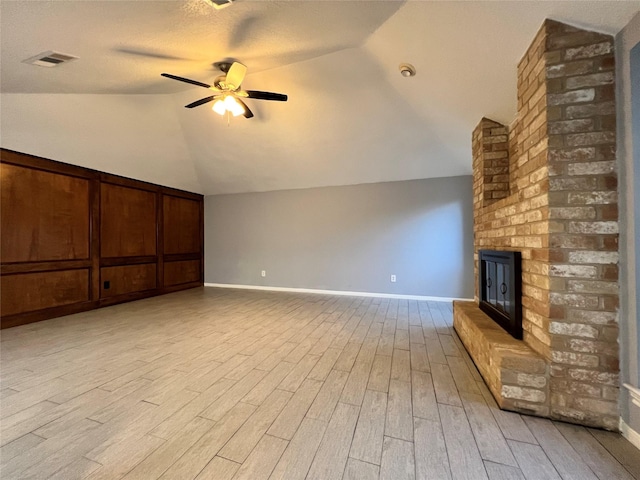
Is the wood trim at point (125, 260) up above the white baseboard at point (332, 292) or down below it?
above

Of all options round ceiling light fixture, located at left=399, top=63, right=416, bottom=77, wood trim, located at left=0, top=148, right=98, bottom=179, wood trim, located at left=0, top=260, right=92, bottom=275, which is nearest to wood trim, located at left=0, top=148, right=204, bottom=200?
wood trim, located at left=0, top=148, right=98, bottom=179

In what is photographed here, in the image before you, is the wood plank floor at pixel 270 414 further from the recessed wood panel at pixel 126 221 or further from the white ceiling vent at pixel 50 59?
the white ceiling vent at pixel 50 59

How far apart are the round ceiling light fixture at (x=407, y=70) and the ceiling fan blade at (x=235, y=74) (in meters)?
1.52

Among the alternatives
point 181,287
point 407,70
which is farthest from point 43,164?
point 407,70

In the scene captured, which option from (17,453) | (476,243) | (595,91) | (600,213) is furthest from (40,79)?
(476,243)

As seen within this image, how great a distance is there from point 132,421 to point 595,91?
321 cm

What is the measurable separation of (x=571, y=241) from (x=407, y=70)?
206 cm

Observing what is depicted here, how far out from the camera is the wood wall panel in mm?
3240

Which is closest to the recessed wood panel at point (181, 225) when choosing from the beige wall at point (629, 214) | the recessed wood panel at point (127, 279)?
the recessed wood panel at point (127, 279)

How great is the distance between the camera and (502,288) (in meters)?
2.17

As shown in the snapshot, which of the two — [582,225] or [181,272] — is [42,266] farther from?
[582,225]

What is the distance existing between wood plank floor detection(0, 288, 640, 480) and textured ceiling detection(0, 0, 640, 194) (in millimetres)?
2276

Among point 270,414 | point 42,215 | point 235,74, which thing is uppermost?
point 235,74

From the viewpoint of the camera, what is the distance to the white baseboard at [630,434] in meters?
1.29
